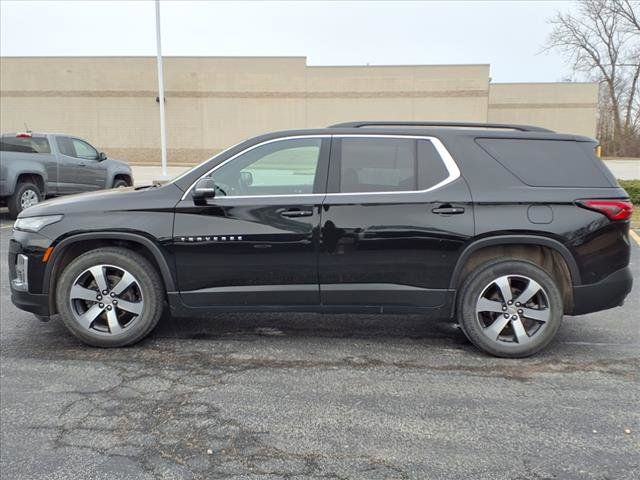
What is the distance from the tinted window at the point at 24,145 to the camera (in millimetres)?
11852

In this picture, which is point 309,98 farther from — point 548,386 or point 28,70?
point 548,386

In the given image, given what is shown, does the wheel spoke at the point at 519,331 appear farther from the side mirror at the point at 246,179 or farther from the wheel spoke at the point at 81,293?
the wheel spoke at the point at 81,293

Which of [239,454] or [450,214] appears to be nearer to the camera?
[239,454]

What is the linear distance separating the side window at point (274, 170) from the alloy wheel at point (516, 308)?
1.60 meters

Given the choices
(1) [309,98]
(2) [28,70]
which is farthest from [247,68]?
(2) [28,70]

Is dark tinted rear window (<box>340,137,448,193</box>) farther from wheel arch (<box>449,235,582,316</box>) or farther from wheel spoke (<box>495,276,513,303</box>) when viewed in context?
wheel spoke (<box>495,276,513,303</box>)

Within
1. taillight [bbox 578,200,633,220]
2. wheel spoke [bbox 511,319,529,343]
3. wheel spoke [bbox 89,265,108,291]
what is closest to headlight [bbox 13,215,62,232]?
wheel spoke [bbox 89,265,108,291]

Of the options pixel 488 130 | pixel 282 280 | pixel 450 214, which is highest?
pixel 488 130

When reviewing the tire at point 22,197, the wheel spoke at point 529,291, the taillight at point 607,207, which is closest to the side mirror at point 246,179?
the wheel spoke at point 529,291

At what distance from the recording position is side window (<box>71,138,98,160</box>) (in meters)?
13.1

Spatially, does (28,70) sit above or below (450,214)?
above

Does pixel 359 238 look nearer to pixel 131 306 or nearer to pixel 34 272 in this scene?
pixel 131 306

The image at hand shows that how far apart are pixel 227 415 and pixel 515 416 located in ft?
5.71

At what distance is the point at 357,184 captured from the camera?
427cm
